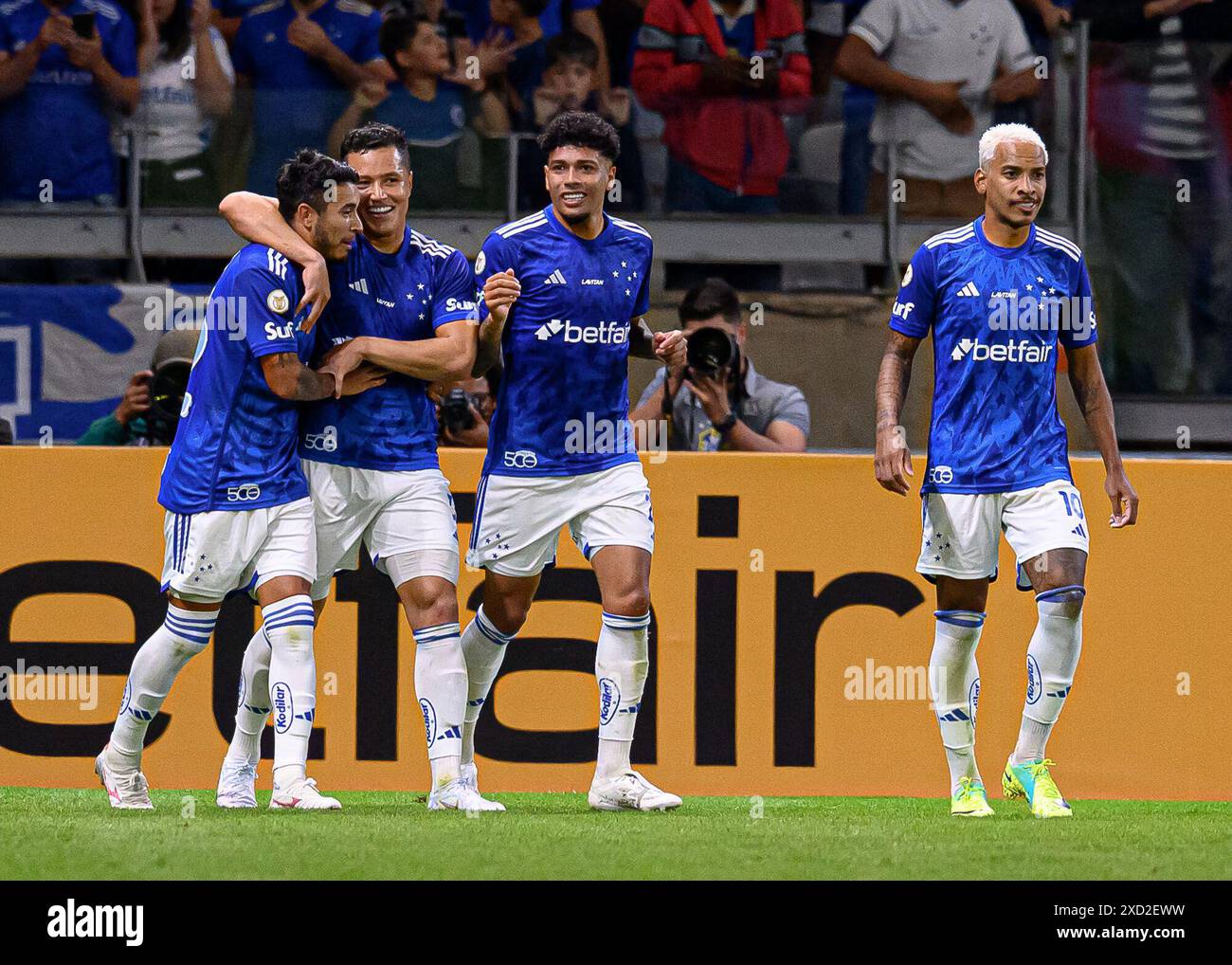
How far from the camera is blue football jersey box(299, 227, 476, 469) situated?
6094mm

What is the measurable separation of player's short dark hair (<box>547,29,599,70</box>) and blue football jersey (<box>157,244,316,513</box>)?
4331mm

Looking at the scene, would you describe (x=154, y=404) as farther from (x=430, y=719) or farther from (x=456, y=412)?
(x=430, y=719)

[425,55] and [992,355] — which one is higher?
[425,55]

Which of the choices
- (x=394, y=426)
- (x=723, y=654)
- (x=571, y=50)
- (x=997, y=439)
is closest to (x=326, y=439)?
(x=394, y=426)

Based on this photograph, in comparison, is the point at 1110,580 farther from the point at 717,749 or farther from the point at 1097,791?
the point at 717,749

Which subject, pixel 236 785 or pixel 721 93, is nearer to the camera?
pixel 236 785

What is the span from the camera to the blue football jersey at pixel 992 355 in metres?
6.04

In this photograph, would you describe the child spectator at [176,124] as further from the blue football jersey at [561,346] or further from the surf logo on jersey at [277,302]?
the surf logo on jersey at [277,302]

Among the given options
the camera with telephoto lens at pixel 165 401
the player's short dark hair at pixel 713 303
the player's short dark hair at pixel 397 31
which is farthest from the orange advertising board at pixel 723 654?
the player's short dark hair at pixel 397 31

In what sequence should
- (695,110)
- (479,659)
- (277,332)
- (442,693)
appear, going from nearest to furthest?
(277,332) → (442,693) → (479,659) → (695,110)

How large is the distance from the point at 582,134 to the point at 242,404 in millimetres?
1386

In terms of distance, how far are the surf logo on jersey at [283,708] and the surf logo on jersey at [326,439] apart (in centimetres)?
77

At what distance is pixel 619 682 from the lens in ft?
20.0

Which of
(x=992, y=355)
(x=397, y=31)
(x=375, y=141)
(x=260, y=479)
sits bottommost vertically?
(x=260, y=479)
